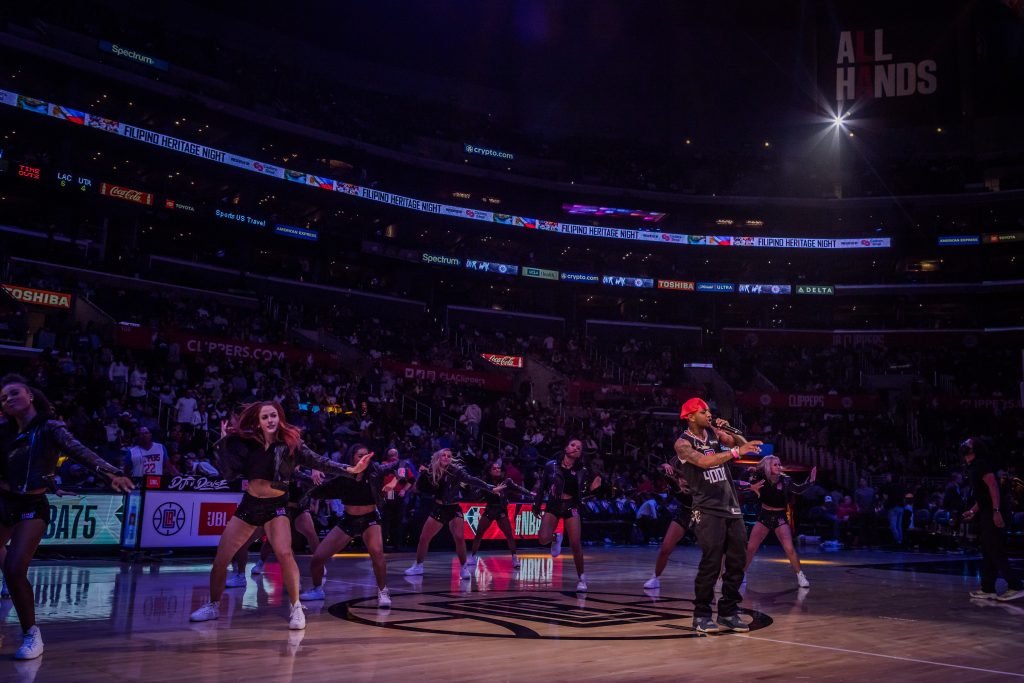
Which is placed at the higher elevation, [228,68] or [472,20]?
[472,20]

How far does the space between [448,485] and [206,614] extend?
555cm

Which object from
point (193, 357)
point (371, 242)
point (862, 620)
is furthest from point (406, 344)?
point (862, 620)

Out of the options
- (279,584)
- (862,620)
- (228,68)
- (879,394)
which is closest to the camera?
(862,620)

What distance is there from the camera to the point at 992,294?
159 feet

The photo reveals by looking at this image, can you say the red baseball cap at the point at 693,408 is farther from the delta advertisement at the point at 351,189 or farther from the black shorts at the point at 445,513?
the delta advertisement at the point at 351,189

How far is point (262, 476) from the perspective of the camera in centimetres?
805

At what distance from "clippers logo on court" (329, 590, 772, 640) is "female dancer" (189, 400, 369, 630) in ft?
4.01

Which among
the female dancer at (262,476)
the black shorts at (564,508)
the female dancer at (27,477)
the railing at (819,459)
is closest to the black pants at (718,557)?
the black shorts at (564,508)

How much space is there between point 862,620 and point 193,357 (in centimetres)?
2473

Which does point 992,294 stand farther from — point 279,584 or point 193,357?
point 279,584

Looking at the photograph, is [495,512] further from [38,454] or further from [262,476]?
[38,454]

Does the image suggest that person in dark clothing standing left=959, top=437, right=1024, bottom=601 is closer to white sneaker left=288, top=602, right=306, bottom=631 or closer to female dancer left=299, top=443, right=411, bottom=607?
female dancer left=299, top=443, right=411, bottom=607

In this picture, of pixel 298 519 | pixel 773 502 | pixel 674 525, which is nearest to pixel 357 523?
pixel 298 519

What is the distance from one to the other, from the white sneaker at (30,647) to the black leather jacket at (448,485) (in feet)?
23.1
